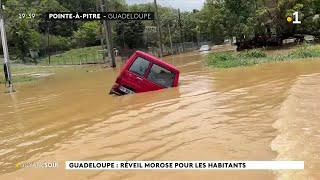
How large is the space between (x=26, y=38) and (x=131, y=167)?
59543 mm

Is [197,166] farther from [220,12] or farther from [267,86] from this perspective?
[220,12]

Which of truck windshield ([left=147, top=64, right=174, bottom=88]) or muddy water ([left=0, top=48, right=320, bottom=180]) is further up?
truck windshield ([left=147, top=64, right=174, bottom=88])

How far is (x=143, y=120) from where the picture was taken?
1000 cm

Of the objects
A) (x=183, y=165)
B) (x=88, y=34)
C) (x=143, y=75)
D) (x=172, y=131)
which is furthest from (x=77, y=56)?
(x=183, y=165)

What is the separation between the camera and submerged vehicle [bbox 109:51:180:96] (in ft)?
47.1

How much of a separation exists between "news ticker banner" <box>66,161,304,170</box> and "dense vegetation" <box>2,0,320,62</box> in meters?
37.9

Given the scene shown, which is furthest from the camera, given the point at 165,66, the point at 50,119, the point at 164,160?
the point at 165,66

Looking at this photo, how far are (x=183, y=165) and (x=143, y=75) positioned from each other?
873 centimetres

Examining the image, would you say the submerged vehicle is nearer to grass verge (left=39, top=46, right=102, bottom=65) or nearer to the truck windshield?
the truck windshield

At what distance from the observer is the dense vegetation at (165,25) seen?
1678 inches

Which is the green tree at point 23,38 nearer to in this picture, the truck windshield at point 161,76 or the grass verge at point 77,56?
the grass verge at point 77,56

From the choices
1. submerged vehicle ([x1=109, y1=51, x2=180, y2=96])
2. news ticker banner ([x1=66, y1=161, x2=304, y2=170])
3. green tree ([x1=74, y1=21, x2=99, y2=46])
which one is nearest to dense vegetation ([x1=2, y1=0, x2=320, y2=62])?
green tree ([x1=74, y1=21, x2=99, y2=46])

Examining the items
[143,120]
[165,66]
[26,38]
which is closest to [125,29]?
[26,38]

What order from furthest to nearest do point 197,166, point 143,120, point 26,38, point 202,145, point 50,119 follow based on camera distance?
point 26,38 < point 50,119 < point 143,120 < point 202,145 < point 197,166
